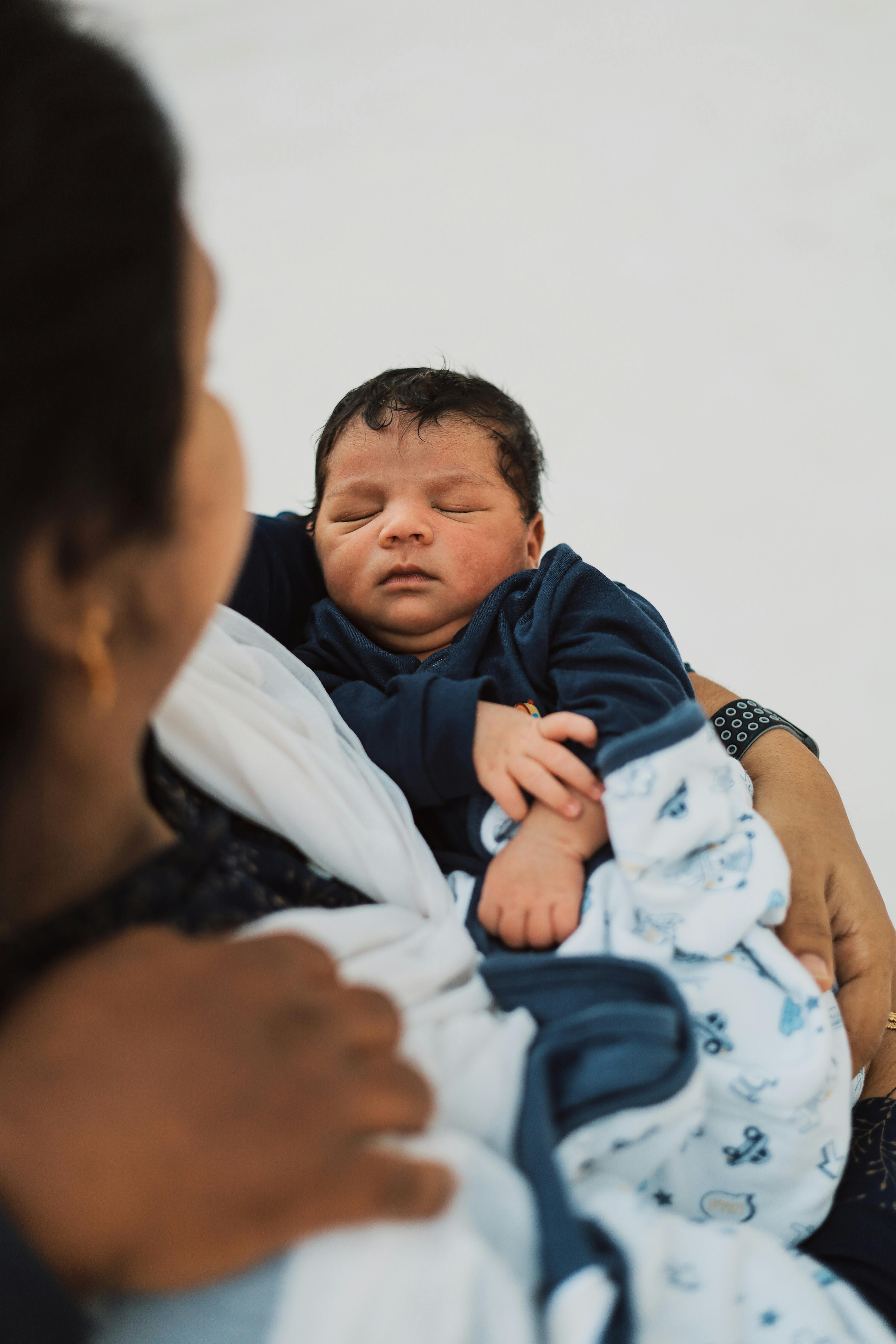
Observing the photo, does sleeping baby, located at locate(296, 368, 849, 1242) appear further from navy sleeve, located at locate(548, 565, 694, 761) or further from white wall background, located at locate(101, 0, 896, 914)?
white wall background, located at locate(101, 0, 896, 914)

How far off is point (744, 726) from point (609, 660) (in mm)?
281

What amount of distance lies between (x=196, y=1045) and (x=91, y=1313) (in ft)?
0.39

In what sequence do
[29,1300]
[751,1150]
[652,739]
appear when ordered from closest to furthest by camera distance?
1. [29,1300]
2. [751,1150]
3. [652,739]

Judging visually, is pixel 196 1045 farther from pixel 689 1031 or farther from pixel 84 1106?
pixel 689 1031

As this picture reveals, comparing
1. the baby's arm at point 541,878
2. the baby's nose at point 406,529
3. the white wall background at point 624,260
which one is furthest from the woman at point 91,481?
the white wall background at point 624,260

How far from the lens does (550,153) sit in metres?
2.54

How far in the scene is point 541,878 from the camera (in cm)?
79

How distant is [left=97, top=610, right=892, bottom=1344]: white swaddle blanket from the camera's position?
0.39 metres

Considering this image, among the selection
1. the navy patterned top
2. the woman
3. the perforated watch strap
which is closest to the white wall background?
the perforated watch strap

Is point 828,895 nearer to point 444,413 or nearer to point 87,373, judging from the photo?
point 444,413

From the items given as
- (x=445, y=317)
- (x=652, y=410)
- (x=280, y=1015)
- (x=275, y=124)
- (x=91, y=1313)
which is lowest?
(x=91, y=1313)

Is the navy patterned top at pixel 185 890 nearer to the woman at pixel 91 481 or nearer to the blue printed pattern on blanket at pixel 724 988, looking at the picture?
the woman at pixel 91 481

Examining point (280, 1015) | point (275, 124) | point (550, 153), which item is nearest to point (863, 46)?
point (550, 153)

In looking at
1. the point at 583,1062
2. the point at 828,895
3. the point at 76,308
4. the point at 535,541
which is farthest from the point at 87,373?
the point at 535,541
